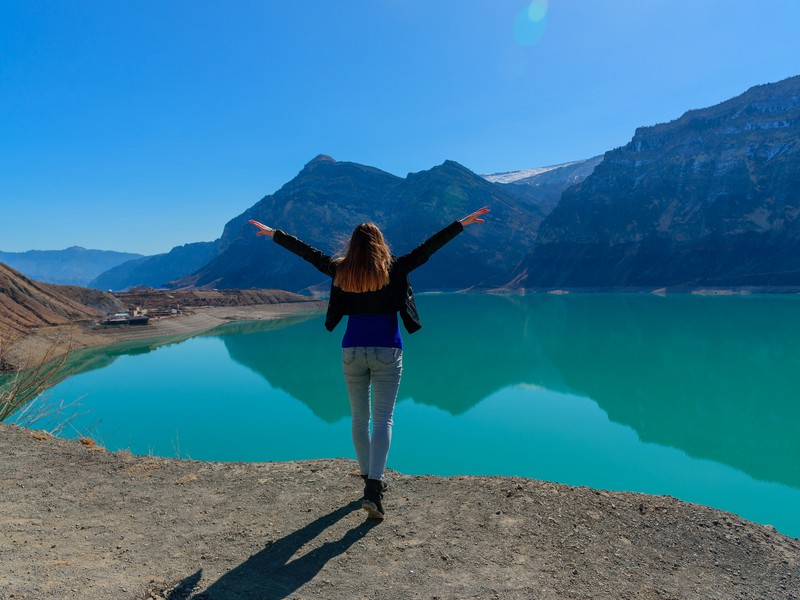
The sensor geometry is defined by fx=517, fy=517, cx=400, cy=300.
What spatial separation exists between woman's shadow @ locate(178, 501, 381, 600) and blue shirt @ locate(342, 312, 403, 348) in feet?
4.24

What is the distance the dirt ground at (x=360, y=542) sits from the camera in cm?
286

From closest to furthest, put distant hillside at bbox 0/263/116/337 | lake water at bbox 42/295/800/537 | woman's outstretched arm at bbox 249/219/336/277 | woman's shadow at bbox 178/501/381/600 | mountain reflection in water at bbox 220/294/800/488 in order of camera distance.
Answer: woman's shadow at bbox 178/501/381/600, woman's outstretched arm at bbox 249/219/336/277, lake water at bbox 42/295/800/537, mountain reflection in water at bbox 220/294/800/488, distant hillside at bbox 0/263/116/337

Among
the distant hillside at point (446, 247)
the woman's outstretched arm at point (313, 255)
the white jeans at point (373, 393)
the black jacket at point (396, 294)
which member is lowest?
the white jeans at point (373, 393)

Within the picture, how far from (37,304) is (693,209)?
5084 inches

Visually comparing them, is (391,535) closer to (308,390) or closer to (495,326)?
(308,390)

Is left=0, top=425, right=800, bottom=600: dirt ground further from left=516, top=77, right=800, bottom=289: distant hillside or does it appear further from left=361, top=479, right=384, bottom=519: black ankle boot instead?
left=516, top=77, right=800, bottom=289: distant hillside

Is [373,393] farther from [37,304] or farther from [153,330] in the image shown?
[37,304]

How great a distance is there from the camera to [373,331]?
346 cm

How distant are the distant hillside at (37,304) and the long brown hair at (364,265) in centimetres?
4660

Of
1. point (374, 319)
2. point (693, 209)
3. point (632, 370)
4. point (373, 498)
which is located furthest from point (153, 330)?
point (693, 209)

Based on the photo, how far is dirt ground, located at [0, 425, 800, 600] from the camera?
2863 millimetres

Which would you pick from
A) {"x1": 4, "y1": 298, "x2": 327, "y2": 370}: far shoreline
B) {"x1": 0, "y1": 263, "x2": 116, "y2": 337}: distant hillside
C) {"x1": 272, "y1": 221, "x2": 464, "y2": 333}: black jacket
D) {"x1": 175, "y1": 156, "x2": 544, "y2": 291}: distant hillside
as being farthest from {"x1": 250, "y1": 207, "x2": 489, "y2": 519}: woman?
{"x1": 175, "y1": 156, "x2": 544, "y2": 291}: distant hillside

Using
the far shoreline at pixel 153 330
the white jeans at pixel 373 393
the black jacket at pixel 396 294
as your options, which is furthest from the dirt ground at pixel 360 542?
the far shoreline at pixel 153 330

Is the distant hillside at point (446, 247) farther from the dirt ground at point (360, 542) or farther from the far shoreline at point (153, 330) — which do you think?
the dirt ground at point (360, 542)
